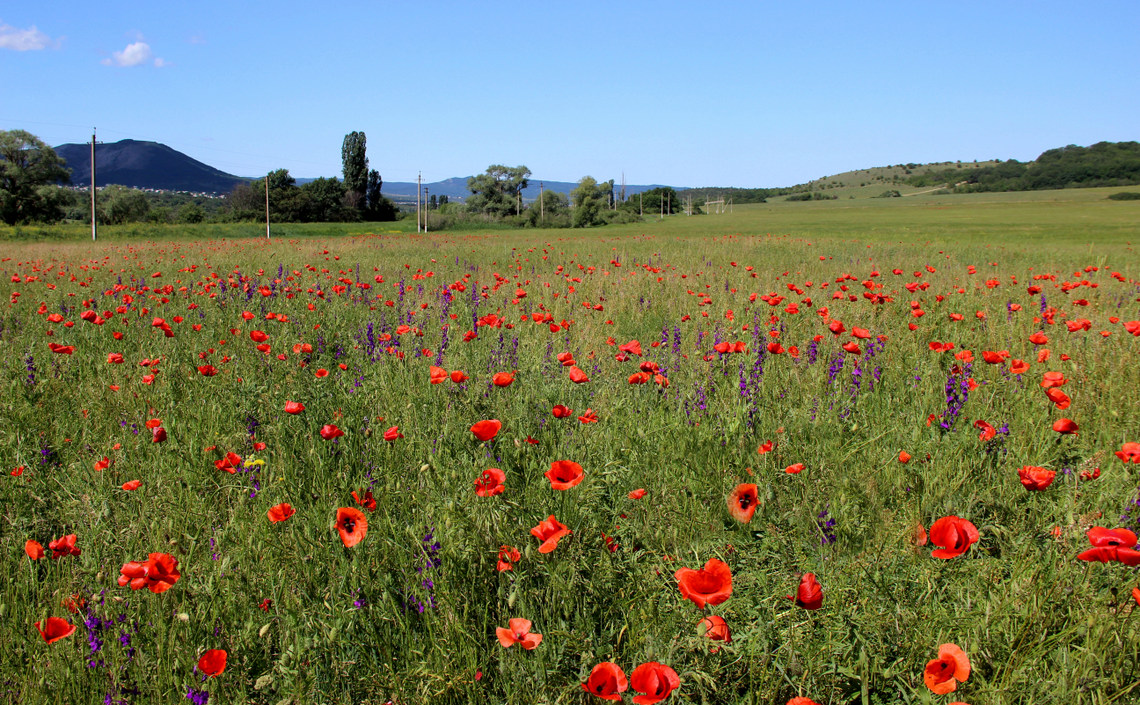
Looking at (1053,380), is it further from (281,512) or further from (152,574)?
(152,574)

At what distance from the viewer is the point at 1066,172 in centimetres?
8869

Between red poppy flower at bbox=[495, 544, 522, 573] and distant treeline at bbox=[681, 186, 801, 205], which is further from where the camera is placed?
distant treeline at bbox=[681, 186, 801, 205]

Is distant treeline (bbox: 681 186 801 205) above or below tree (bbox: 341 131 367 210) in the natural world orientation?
above

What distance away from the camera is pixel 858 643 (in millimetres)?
1536

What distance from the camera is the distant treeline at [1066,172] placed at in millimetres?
84056

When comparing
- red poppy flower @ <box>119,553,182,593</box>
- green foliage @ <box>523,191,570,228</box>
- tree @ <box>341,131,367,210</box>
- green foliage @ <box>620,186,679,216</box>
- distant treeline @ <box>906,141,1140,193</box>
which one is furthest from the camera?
green foliage @ <box>620,186,679,216</box>

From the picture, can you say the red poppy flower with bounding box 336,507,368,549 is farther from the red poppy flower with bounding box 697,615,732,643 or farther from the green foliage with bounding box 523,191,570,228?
the green foliage with bounding box 523,191,570,228

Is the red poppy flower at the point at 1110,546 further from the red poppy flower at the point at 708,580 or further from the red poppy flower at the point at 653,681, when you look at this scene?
the red poppy flower at the point at 653,681

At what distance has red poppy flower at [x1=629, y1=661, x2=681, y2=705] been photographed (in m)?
1.01

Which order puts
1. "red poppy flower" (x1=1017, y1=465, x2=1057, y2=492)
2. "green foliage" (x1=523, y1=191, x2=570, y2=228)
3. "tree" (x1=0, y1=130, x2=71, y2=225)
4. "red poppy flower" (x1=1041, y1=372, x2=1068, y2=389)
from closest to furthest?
"red poppy flower" (x1=1017, y1=465, x2=1057, y2=492), "red poppy flower" (x1=1041, y1=372, x2=1068, y2=389), "tree" (x1=0, y1=130, x2=71, y2=225), "green foliage" (x1=523, y1=191, x2=570, y2=228)

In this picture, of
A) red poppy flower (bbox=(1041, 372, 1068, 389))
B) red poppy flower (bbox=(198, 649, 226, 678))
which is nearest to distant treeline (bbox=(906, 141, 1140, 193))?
red poppy flower (bbox=(1041, 372, 1068, 389))

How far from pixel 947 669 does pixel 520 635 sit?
2.67 feet

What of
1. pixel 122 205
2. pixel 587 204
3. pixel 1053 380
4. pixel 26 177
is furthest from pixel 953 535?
pixel 122 205

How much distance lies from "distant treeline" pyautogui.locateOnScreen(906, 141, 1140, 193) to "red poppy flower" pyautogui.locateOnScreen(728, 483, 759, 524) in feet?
340
